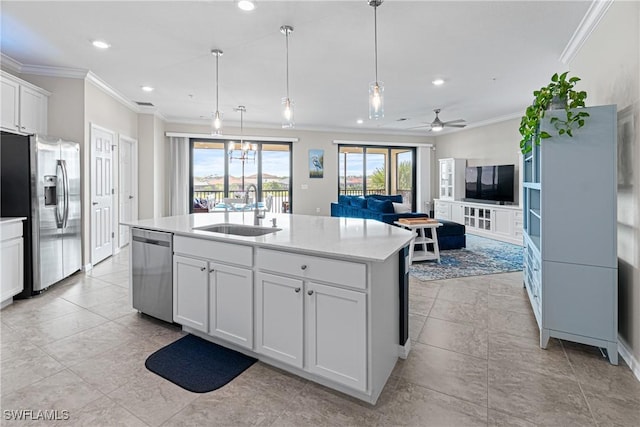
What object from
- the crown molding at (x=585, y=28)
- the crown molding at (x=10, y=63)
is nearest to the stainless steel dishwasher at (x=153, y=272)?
the crown molding at (x=10, y=63)

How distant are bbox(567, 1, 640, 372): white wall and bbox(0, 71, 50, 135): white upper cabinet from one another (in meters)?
5.59

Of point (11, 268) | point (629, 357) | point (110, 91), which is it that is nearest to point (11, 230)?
point (11, 268)

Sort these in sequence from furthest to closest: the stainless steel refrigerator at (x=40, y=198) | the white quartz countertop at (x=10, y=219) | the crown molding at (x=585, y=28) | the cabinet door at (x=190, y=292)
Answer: the stainless steel refrigerator at (x=40, y=198) < the white quartz countertop at (x=10, y=219) < the crown molding at (x=585, y=28) < the cabinet door at (x=190, y=292)

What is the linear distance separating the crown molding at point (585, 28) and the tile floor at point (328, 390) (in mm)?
2651

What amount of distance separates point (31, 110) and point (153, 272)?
9.50ft

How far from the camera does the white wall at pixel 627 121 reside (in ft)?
7.02

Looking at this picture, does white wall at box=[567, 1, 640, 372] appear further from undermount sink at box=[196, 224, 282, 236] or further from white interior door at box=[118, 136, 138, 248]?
white interior door at box=[118, 136, 138, 248]

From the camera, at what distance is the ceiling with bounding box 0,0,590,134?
9.34 feet

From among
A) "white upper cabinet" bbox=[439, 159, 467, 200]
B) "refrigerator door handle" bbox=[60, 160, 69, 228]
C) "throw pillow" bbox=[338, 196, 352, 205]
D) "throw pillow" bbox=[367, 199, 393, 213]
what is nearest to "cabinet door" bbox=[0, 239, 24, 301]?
"refrigerator door handle" bbox=[60, 160, 69, 228]

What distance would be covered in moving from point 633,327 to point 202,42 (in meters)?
4.39

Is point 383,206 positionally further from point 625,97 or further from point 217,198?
point 217,198

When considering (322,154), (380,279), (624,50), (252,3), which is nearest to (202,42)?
(252,3)

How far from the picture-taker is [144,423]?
1640mm

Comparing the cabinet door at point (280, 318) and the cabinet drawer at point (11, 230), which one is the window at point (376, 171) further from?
the cabinet door at point (280, 318)
